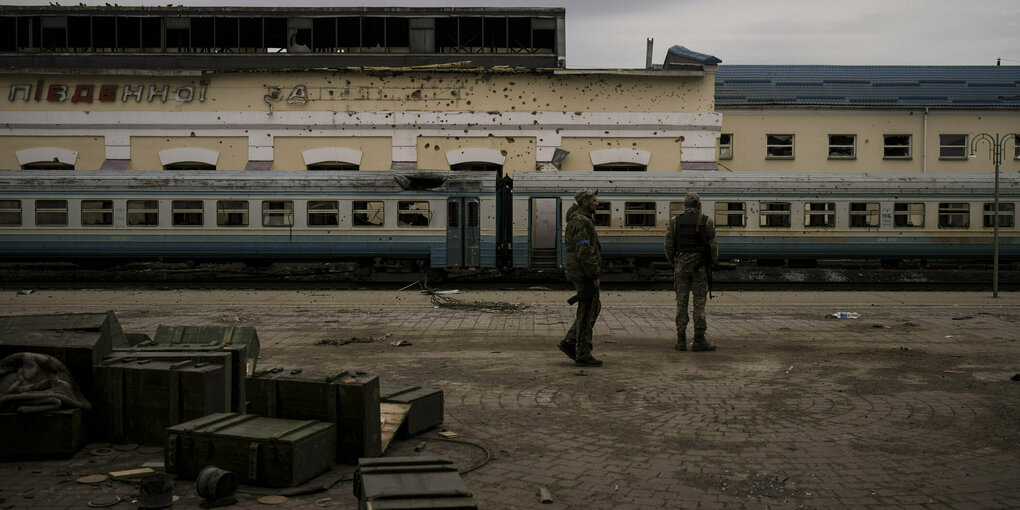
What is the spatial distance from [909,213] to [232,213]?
59.7ft

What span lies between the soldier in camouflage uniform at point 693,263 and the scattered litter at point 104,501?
711 cm

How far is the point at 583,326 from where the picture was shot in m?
9.30

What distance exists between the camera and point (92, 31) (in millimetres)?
29219

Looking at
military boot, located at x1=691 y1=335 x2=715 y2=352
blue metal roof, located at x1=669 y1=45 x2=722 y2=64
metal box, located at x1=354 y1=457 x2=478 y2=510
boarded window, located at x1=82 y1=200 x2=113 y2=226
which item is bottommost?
military boot, located at x1=691 y1=335 x2=715 y2=352

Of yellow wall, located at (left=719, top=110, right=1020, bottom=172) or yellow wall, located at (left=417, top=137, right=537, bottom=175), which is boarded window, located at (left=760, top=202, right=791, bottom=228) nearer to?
yellow wall, located at (left=417, top=137, right=537, bottom=175)

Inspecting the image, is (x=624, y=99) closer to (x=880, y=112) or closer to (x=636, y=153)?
(x=636, y=153)

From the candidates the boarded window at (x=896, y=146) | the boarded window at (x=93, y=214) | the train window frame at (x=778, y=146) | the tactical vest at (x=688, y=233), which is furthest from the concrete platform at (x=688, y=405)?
the boarded window at (x=896, y=146)

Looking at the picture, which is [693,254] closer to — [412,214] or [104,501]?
[104,501]

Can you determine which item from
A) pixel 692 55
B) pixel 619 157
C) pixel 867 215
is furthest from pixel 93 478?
pixel 692 55

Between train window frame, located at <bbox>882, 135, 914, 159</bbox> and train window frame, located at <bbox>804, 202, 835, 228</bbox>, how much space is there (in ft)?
38.6

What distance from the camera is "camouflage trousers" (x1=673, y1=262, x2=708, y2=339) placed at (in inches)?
410

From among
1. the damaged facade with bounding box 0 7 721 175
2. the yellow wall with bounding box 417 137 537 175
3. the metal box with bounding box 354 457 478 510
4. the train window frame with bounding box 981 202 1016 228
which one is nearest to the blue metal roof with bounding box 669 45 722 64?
the damaged facade with bounding box 0 7 721 175

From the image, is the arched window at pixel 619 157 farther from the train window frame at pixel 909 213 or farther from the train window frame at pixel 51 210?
the train window frame at pixel 51 210

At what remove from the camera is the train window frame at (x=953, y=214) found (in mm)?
22734
